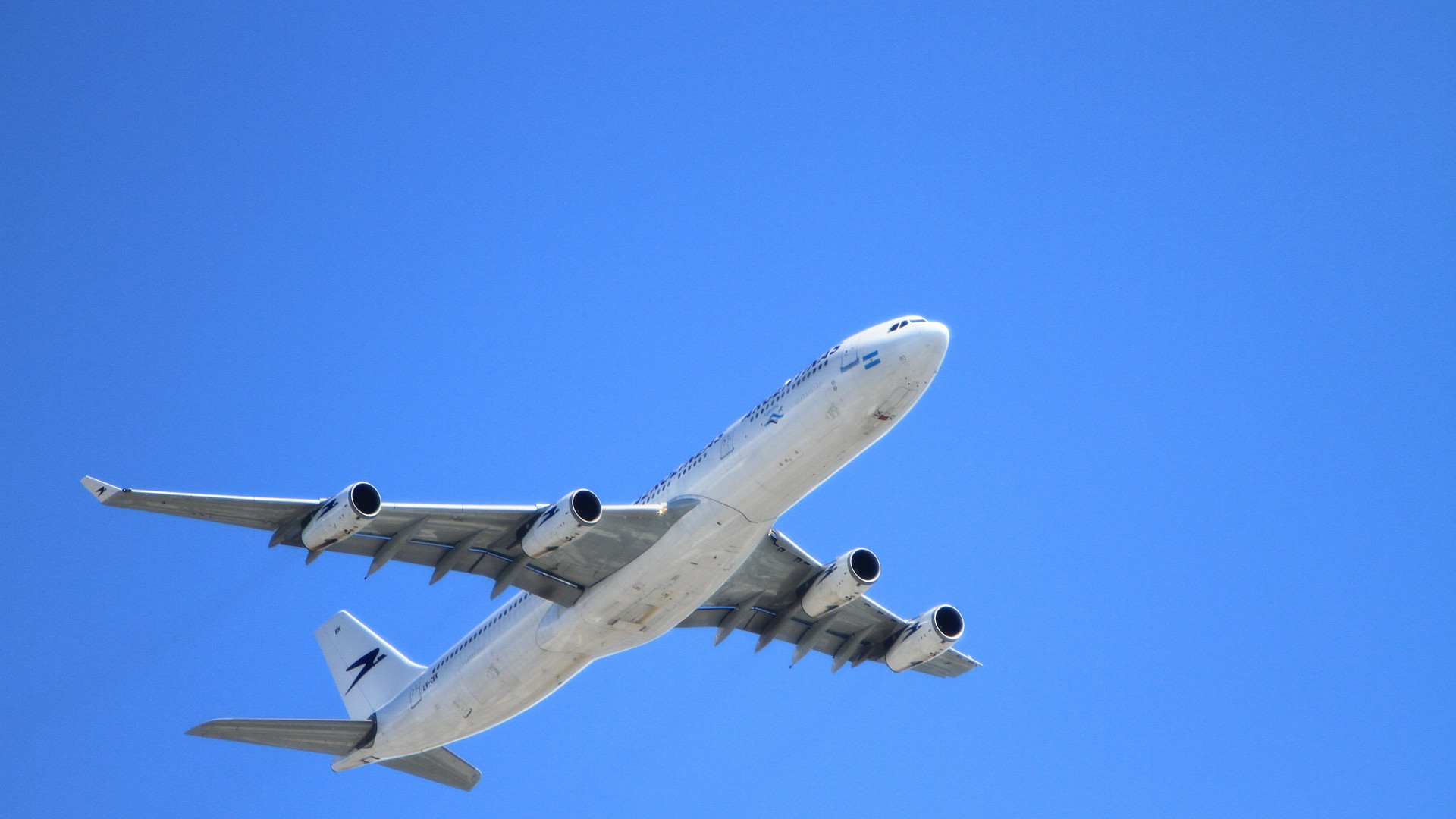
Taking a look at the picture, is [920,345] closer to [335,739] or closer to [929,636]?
[929,636]

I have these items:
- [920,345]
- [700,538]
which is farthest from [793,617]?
[920,345]

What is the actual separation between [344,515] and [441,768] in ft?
47.9

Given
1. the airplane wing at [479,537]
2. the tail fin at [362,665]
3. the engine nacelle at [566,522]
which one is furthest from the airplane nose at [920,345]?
the tail fin at [362,665]

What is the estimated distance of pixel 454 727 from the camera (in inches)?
1489

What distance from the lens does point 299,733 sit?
3809cm

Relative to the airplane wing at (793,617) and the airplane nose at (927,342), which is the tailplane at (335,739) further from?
the airplane nose at (927,342)

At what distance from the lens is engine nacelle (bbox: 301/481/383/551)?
A: 30.2 m

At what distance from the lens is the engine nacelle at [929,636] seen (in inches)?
1578

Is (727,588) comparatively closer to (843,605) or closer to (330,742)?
(843,605)

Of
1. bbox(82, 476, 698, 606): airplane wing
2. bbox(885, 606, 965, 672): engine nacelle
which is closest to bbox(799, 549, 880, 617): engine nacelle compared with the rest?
bbox(885, 606, 965, 672): engine nacelle

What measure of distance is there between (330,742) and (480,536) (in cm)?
920

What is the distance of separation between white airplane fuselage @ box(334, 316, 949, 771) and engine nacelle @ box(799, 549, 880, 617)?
466 cm

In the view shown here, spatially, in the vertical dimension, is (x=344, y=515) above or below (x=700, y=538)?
below

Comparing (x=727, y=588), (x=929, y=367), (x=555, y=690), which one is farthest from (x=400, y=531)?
(x=929, y=367)
